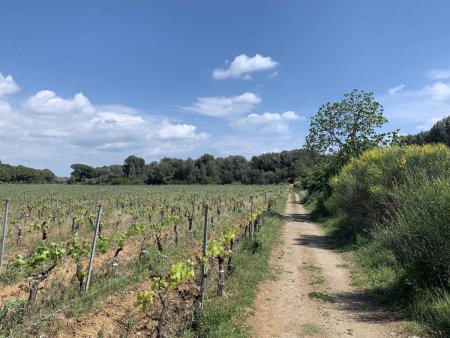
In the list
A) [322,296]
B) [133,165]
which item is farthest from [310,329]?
[133,165]

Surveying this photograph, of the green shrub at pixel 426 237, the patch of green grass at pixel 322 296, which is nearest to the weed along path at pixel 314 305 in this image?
the patch of green grass at pixel 322 296

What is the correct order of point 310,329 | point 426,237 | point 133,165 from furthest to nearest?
point 133,165 → point 426,237 → point 310,329

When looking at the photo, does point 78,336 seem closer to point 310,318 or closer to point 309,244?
point 310,318

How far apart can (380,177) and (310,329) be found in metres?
9.52

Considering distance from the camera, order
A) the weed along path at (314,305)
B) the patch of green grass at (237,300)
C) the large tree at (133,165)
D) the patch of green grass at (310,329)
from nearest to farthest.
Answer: the patch of green grass at (237,300)
the patch of green grass at (310,329)
the weed along path at (314,305)
the large tree at (133,165)

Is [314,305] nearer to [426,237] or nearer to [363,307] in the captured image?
[363,307]

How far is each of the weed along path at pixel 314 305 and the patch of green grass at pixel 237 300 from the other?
0.23 m

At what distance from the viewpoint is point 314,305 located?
308 inches

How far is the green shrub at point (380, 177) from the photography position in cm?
1312

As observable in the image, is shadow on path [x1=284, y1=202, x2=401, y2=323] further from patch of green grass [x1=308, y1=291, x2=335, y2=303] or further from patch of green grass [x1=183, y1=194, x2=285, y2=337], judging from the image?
patch of green grass [x1=183, y1=194, x2=285, y2=337]

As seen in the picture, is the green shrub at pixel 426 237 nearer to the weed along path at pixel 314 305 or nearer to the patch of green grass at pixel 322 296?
the weed along path at pixel 314 305

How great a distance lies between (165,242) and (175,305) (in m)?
6.13

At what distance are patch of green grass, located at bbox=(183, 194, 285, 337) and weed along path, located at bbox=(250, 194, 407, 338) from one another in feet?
0.76

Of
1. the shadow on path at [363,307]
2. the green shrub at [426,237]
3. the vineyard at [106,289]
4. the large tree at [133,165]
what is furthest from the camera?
the large tree at [133,165]
